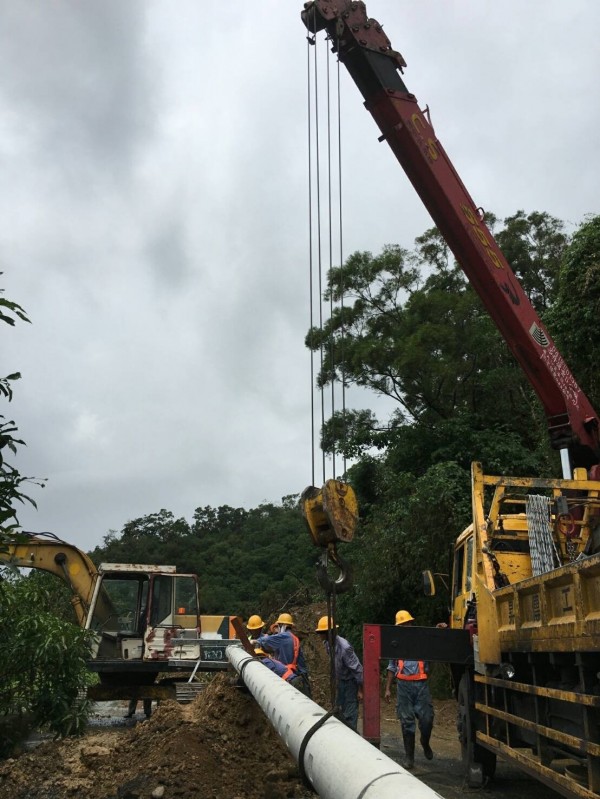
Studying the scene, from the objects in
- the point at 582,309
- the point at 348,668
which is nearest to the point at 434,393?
the point at 582,309

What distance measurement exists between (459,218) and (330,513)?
5.81 metres

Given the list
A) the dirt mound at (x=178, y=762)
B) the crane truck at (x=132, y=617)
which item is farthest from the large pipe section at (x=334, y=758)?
the crane truck at (x=132, y=617)

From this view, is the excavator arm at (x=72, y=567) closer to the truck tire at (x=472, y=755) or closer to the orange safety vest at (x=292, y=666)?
the orange safety vest at (x=292, y=666)

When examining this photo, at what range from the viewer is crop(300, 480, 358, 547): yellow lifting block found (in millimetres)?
5020

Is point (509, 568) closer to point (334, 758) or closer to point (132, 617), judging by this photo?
point (334, 758)

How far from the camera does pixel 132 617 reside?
14844mm

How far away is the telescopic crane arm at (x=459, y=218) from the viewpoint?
9.70m

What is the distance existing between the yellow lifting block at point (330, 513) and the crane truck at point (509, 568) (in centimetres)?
140

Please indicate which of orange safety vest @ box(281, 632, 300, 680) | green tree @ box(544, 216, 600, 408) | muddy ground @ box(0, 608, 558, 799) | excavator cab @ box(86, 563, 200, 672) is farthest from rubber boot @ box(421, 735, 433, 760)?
green tree @ box(544, 216, 600, 408)

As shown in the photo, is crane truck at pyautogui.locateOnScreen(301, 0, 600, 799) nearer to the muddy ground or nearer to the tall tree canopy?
the muddy ground

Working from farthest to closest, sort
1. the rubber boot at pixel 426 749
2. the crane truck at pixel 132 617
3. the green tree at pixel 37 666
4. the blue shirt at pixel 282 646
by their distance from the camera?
the crane truck at pixel 132 617
the rubber boot at pixel 426 749
the blue shirt at pixel 282 646
the green tree at pixel 37 666

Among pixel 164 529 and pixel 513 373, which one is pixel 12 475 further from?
pixel 164 529

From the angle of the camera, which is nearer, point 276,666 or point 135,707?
point 276,666

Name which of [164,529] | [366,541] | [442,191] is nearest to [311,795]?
[442,191]
